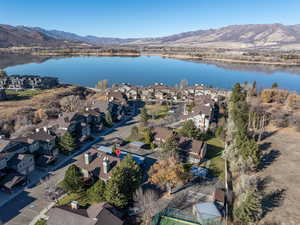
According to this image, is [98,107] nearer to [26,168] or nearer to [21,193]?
[26,168]

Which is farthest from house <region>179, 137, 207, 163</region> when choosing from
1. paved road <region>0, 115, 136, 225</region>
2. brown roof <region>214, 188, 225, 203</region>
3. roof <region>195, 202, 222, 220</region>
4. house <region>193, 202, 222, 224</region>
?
paved road <region>0, 115, 136, 225</region>

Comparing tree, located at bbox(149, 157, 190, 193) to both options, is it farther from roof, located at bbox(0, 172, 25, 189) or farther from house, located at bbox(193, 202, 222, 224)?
roof, located at bbox(0, 172, 25, 189)

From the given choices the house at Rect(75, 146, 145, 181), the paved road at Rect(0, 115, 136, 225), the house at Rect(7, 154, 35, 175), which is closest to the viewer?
the paved road at Rect(0, 115, 136, 225)

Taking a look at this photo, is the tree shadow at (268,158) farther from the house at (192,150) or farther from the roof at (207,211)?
the roof at (207,211)

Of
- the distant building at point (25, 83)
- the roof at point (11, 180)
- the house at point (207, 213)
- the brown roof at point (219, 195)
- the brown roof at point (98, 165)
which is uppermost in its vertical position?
the distant building at point (25, 83)

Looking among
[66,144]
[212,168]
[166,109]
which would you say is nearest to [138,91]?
[166,109]

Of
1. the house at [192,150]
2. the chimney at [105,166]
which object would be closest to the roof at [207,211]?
the house at [192,150]

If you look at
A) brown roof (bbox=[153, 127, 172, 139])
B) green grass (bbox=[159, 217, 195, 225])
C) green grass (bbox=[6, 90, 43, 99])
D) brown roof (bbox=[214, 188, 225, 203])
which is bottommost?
green grass (bbox=[159, 217, 195, 225])
